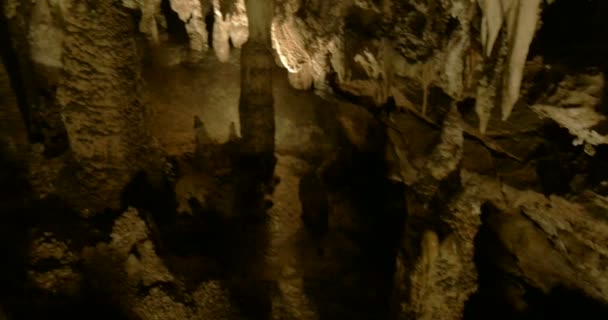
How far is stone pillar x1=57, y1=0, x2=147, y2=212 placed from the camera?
4.17m

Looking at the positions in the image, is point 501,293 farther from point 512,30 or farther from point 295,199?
point 512,30

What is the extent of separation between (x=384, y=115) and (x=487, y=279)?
203cm

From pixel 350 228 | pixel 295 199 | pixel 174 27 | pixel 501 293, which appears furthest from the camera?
pixel 174 27

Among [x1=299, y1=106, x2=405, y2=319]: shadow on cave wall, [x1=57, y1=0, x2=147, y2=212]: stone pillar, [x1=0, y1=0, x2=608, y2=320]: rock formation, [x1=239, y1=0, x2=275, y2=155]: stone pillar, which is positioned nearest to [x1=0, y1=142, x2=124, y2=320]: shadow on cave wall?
[x1=0, y1=0, x2=608, y2=320]: rock formation

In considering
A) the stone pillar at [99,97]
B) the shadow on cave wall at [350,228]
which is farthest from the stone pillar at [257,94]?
the stone pillar at [99,97]

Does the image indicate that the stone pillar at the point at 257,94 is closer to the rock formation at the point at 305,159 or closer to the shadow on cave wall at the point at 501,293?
the rock formation at the point at 305,159

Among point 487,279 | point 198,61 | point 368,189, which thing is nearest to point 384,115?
point 368,189

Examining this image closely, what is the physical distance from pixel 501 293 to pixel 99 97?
14.0ft

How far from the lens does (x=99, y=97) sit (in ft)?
14.1

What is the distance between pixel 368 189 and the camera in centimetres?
654

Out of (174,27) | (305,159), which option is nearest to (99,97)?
(305,159)

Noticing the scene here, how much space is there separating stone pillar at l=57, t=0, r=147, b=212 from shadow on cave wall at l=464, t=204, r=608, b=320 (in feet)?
11.3

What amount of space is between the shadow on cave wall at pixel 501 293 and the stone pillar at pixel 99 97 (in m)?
3.45

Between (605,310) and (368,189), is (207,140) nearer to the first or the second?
(368,189)
